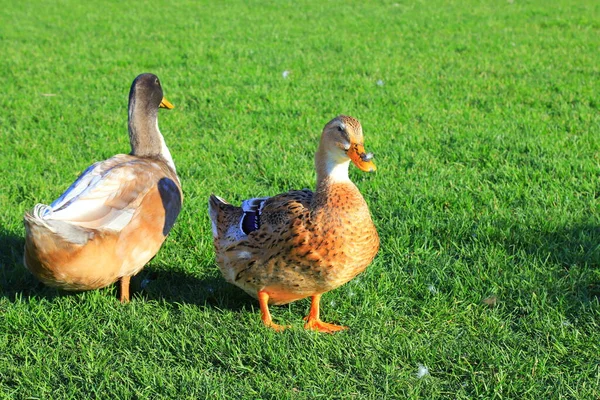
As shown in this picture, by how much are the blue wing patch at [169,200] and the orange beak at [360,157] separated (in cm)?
120

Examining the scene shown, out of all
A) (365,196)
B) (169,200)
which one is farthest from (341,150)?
(365,196)

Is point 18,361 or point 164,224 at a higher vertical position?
point 164,224

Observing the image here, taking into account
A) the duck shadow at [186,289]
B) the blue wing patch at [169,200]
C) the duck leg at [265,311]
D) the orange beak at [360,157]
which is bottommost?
the duck shadow at [186,289]

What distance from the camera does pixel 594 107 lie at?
667cm

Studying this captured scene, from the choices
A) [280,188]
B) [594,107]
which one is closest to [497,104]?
[594,107]

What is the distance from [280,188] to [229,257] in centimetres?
169

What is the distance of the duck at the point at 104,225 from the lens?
308cm

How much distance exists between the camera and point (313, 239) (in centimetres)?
311

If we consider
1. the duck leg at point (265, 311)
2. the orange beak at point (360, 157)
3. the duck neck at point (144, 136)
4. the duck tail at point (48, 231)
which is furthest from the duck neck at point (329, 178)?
the duck neck at point (144, 136)

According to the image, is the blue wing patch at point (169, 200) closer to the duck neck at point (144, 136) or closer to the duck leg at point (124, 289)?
the duck leg at point (124, 289)

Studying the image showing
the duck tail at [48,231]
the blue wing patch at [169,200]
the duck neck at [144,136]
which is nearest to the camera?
the duck tail at [48,231]

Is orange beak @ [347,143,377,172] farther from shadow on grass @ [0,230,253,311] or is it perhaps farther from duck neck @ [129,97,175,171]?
duck neck @ [129,97,175,171]

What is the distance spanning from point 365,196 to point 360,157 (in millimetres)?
1708

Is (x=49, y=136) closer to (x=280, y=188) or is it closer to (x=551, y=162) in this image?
(x=280, y=188)
